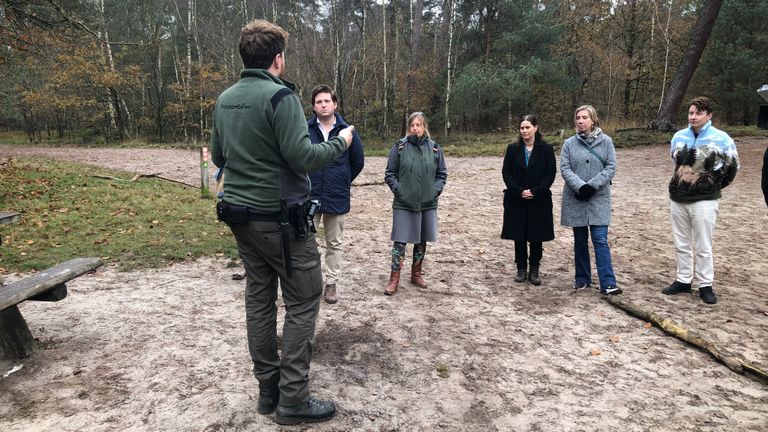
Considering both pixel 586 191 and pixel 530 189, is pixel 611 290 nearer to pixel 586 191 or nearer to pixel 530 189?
pixel 586 191

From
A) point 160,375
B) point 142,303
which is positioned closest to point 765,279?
point 160,375

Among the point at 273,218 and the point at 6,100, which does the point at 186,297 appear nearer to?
the point at 273,218

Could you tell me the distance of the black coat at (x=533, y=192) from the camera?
538 cm

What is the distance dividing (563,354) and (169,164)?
610 inches

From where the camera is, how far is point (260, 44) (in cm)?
259

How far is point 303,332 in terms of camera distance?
2.76 meters

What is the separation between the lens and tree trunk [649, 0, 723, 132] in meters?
16.2

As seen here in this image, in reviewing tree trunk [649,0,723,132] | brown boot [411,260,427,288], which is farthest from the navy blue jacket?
tree trunk [649,0,723,132]

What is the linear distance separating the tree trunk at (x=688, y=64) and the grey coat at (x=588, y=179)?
15.0 m

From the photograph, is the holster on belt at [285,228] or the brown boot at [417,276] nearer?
the holster on belt at [285,228]

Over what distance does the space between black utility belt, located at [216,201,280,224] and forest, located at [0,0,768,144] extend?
20.6m

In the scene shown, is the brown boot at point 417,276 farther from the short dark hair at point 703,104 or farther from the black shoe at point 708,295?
the short dark hair at point 703,104

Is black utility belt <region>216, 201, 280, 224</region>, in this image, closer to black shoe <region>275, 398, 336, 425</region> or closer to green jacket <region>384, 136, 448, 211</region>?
black shoe <region>275, 398, 336, 425</region>

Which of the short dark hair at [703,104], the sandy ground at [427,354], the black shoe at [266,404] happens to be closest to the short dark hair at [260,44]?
the black shoe at [266,404]
